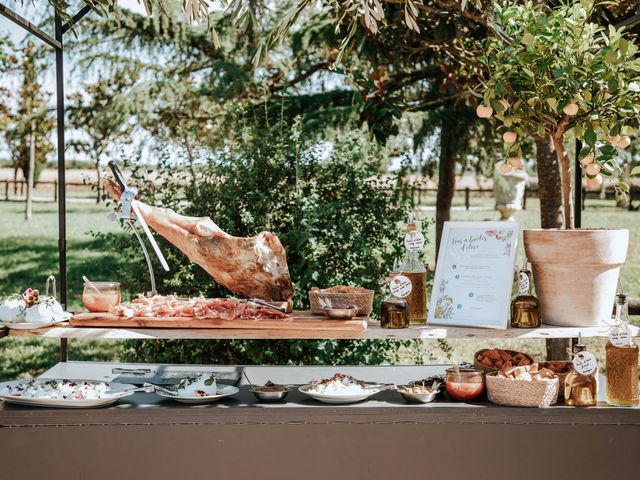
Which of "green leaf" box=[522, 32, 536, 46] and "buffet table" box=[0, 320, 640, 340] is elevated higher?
"green leaf" box=[522, 32, 536, 46]

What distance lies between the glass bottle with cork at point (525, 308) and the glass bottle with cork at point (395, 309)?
0.35 meters

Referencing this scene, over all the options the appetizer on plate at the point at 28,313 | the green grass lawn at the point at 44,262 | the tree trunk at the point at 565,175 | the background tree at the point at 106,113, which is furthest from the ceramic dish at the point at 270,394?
the background tree at the point at 106,113

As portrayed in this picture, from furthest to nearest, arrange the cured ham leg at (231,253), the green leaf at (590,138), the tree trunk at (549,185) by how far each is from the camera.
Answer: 1. the tree trunk at (549,185)
2. the cured ham leg at (231,253)
3. the green leaf at (590,138)

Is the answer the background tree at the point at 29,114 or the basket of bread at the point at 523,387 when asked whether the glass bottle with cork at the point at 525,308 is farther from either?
the background tree at the point at 29,114

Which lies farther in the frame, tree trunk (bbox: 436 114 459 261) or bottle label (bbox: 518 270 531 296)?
tree trunk (bbox: 436 114 459 261)

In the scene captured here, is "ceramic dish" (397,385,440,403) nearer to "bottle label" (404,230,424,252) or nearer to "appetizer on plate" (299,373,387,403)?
"appetizer on plate" (299,373,387,403)

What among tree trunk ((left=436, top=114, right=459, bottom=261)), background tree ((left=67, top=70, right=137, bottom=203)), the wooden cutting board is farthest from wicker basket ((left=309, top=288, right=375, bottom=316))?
background tree ((left=67, top=70, right=137, bottom=203))

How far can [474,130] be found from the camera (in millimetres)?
5379

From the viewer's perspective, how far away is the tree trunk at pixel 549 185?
14.1 feet

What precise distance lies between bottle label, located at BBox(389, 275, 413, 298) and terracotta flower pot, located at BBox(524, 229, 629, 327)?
416 mm

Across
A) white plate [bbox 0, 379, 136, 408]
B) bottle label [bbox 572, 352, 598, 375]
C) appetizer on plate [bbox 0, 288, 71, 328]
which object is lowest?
white plate [bbox 0, 379, 136, 408]

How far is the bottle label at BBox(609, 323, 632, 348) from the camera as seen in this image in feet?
7.24

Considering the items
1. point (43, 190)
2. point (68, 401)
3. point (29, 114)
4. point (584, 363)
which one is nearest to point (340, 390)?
point (584, 363)

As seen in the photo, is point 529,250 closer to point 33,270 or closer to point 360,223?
point 360,223
